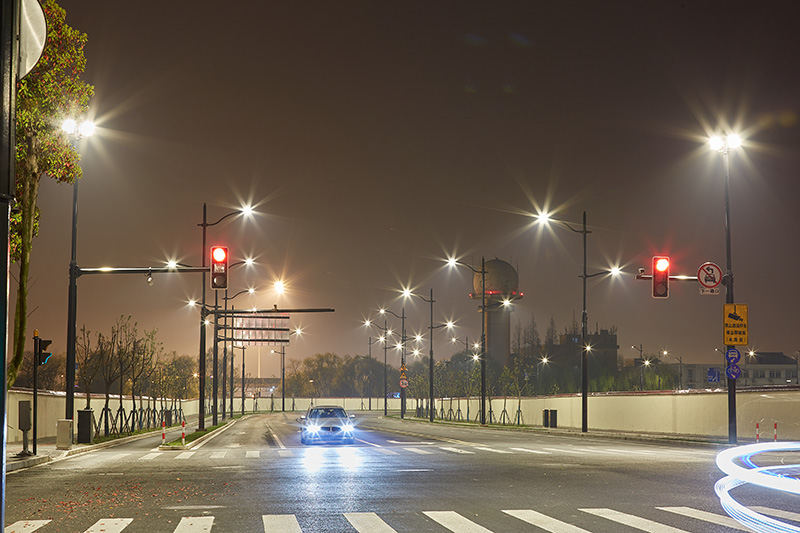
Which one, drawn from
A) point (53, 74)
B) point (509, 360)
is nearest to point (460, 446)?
point (53, 74)

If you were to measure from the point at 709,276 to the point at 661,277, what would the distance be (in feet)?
13.0

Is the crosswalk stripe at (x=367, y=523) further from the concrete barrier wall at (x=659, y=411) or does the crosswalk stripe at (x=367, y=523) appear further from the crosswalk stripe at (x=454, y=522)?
the concrete barrier wall at (x=659, y=411)

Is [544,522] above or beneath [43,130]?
beneath

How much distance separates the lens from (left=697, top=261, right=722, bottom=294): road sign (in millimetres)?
31219

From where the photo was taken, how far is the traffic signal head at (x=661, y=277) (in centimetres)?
2825

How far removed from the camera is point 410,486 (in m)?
16.4

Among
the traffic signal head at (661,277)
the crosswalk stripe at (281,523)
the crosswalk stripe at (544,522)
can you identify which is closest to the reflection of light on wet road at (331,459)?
the crosswalk stripe at (281,523)

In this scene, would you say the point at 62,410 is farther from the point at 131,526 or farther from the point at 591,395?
the point at 131,526

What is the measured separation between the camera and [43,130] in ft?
72.6

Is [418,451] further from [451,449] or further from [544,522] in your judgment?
[544,522]

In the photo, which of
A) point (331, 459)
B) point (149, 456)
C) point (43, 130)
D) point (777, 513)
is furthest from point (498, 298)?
point (777, 513)

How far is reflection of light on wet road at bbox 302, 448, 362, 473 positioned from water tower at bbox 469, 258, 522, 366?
309 feet

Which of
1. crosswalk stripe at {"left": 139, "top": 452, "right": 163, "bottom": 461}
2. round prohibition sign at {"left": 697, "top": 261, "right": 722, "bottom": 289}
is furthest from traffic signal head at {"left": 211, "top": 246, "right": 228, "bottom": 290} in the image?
round prohibition sign at {"left": 697, "top": 261, "right": 722, "bottom": 289}

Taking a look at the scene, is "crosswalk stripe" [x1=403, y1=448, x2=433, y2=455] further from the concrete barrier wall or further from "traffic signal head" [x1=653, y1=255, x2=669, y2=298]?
the concrete barrier wall
